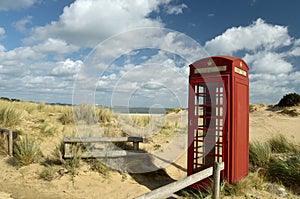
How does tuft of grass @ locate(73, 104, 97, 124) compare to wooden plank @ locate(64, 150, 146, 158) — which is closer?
wooden plank @ locate(64, 150, 146, 158)

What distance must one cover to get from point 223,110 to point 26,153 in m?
5.12

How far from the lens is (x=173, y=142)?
9.95 meters

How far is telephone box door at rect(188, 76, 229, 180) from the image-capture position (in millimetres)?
5285

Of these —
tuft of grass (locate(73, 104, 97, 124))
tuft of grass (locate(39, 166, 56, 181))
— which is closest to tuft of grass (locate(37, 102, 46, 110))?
tuft of grass (locate(73, 104, 97, 124))

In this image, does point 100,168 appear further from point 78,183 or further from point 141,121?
point 141,121

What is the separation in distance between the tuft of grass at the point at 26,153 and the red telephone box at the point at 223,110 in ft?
13.5

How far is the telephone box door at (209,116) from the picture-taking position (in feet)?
17.3

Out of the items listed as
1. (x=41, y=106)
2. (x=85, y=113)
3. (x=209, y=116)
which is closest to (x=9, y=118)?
(x=85, y=113)

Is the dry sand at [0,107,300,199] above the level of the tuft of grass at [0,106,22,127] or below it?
A: below

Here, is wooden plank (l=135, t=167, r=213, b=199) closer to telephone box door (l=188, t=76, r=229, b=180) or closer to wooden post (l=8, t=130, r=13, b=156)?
telephone box door (l=188, t=76, r=229, b=180)

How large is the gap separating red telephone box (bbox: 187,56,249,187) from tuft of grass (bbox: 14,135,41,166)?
4105mm

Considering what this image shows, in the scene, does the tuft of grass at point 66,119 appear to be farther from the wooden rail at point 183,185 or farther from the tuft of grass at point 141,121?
the wooden rail at point 183,185

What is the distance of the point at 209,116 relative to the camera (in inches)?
219

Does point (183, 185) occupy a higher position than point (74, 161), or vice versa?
point (183, 185)
